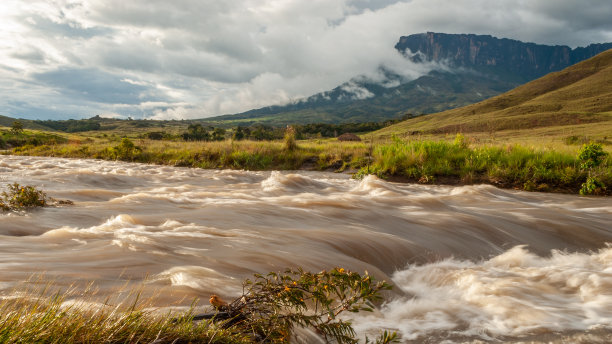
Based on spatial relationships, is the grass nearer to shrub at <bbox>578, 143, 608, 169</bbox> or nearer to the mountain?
shrub at <bbox>578, 143, 608, 169</bbox>

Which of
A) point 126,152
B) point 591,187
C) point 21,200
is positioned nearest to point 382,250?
point 21,200

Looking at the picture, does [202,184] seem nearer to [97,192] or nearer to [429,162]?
[97,192]

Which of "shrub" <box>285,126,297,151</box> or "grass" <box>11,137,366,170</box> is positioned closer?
"grass" <box>11,137,366,170</box>

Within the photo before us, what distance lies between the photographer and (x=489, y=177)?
11688mm

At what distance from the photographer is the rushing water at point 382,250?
3.21 meters

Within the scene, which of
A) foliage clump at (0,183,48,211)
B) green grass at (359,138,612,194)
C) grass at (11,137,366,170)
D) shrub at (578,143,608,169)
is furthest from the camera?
grass at (11,137,366,170)

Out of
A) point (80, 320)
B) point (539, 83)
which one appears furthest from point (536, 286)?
point (539, 83)

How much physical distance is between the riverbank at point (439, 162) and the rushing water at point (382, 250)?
6.88 ft

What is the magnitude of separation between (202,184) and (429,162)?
7904 millimetres

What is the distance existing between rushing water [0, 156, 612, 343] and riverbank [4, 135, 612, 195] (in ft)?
6.88

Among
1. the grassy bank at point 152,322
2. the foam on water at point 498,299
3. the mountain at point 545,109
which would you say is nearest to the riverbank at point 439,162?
the foam on water at point 498,299

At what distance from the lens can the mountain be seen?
65.9 meters

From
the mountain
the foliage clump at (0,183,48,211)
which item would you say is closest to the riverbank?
the foliage clump at (0,183,48,211)

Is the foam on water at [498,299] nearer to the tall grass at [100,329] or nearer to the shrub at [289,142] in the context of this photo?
the tall grass at [100,329]
